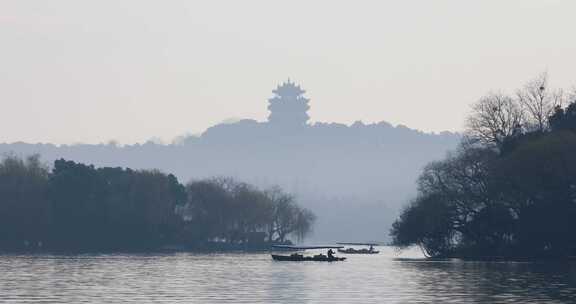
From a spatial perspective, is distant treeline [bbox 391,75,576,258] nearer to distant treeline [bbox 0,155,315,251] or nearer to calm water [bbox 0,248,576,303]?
calm water [bbox 0,248,576,303]


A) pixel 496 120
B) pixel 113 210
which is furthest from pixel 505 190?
pixel 113 210

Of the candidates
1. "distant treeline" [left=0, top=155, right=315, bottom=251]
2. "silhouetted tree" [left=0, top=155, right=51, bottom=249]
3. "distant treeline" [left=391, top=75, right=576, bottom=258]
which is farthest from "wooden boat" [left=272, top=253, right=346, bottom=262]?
"silhouetted tree" [left=0, top=155, right=51, bottom=249]

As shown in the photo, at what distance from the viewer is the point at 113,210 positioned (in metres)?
153

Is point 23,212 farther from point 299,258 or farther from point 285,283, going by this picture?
point 285,283

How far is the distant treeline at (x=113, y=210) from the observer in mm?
148375

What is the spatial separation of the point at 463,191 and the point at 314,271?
1904 cm

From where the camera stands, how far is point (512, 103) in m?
109

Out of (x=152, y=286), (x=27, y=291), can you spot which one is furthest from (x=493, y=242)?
(x=27, y=291)

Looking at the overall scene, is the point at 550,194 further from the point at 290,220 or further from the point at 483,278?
the point at 290,220

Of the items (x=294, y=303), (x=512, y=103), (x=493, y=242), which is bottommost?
(x=294, y=303)

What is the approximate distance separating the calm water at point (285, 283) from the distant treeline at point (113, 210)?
48672mm

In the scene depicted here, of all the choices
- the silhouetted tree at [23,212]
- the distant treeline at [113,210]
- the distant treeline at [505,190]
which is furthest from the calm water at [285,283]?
the distant treeline at [113,210]

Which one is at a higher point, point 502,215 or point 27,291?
point 502,215

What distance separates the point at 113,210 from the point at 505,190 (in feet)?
206
